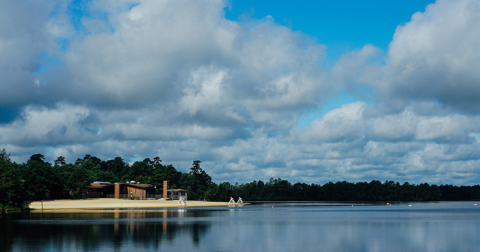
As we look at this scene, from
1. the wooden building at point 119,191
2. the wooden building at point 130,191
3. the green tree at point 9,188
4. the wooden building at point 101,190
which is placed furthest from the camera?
the wooden building at point 101,190

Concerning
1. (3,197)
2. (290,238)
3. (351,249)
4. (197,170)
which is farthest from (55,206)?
(197,170)

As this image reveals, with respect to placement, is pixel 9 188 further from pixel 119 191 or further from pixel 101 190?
pixel 101 190

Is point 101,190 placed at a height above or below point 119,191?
above

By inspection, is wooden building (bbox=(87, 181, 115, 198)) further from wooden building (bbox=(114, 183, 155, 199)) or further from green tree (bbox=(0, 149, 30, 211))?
green tree (bbox=(0, 149, 30, 211))

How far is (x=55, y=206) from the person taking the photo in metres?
93.8

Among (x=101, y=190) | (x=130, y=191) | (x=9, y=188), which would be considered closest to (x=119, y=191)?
(x=130, y=191)

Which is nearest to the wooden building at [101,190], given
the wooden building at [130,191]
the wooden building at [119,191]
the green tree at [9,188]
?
the wooden building at [119,191]

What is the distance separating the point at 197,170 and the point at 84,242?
161657 mm

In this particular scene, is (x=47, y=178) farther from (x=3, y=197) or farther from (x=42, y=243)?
(x=42, y=243)

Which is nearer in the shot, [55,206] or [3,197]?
[3,197]

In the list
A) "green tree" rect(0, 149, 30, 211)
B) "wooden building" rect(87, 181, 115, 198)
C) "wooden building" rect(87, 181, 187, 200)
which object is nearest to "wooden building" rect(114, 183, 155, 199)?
"wooden building" rect(87, 181, 187, 200)

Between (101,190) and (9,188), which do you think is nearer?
(9,188)

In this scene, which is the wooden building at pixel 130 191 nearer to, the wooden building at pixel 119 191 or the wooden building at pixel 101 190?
the wooden building at pixel 119 191

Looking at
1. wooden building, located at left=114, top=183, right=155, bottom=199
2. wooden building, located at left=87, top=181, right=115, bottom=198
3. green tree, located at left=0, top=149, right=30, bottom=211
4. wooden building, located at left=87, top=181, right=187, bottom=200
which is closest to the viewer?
green tree, located at left=0, top=149, right=30, bottom=211
